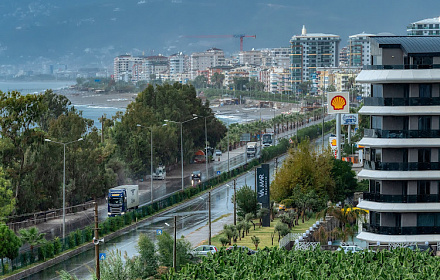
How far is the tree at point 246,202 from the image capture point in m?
67.5

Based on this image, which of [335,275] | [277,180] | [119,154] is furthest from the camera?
[119,154]

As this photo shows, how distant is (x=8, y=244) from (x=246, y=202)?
2292 cm

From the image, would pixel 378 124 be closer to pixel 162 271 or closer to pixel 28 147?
pixel 162 271

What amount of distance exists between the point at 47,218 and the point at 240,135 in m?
77.3

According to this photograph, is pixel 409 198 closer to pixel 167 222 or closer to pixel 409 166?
pixel 409 166

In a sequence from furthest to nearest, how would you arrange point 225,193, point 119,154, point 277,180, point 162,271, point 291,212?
point 119,154, point 225,193, point 277,180, point 291,212, point 162,271

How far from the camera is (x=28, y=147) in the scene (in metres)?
69.4

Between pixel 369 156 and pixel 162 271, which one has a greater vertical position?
pixel 369 156

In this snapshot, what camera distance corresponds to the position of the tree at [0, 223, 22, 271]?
49.0m

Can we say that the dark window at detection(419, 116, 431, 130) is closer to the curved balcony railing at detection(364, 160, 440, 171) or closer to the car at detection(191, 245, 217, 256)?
the curved balcony railing at detection(364, 160, 440, 171)

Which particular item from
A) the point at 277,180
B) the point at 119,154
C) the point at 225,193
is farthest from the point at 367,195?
the point at 119,154

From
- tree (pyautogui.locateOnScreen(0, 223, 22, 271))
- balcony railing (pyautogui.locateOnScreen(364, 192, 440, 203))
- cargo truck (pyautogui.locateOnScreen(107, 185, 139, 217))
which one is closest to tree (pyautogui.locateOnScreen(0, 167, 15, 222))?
cargo truck (pyautogui.locateOnScreen(107, 185, 139, 217))

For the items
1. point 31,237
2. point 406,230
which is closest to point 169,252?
point 31,237

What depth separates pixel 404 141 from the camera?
150 ft
